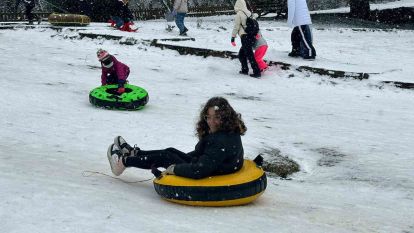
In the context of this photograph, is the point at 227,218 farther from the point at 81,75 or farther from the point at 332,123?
the point at 81,75

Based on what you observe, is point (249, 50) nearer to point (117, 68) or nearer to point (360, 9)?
point (117, 68)

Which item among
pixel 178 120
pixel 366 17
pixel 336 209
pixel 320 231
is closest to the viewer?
pixel 320 231

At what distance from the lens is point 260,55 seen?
12875 millimetres

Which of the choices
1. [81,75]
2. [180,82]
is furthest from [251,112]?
[81,75]

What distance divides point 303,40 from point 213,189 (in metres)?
10.1

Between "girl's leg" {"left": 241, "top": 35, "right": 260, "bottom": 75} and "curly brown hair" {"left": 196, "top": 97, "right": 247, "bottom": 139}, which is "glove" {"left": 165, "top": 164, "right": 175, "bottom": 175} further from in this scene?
"girl's leg" {"left": 241, "top": 35, "right": 260, "bottom": 75}

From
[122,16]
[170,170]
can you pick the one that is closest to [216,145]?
[170,170]

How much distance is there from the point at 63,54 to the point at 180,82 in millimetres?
4389

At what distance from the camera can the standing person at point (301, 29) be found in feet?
45.4

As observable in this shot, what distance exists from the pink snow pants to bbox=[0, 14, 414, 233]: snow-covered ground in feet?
1.16

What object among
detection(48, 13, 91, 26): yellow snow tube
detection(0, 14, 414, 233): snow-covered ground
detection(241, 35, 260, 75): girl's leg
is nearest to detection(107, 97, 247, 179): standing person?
detection(0, 14, 414, 233): snow-covered ground

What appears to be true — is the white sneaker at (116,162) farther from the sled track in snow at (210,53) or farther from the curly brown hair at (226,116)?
the sled track in snow at (210,53)

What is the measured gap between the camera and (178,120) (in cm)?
878

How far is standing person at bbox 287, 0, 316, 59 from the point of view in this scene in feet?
45.4
